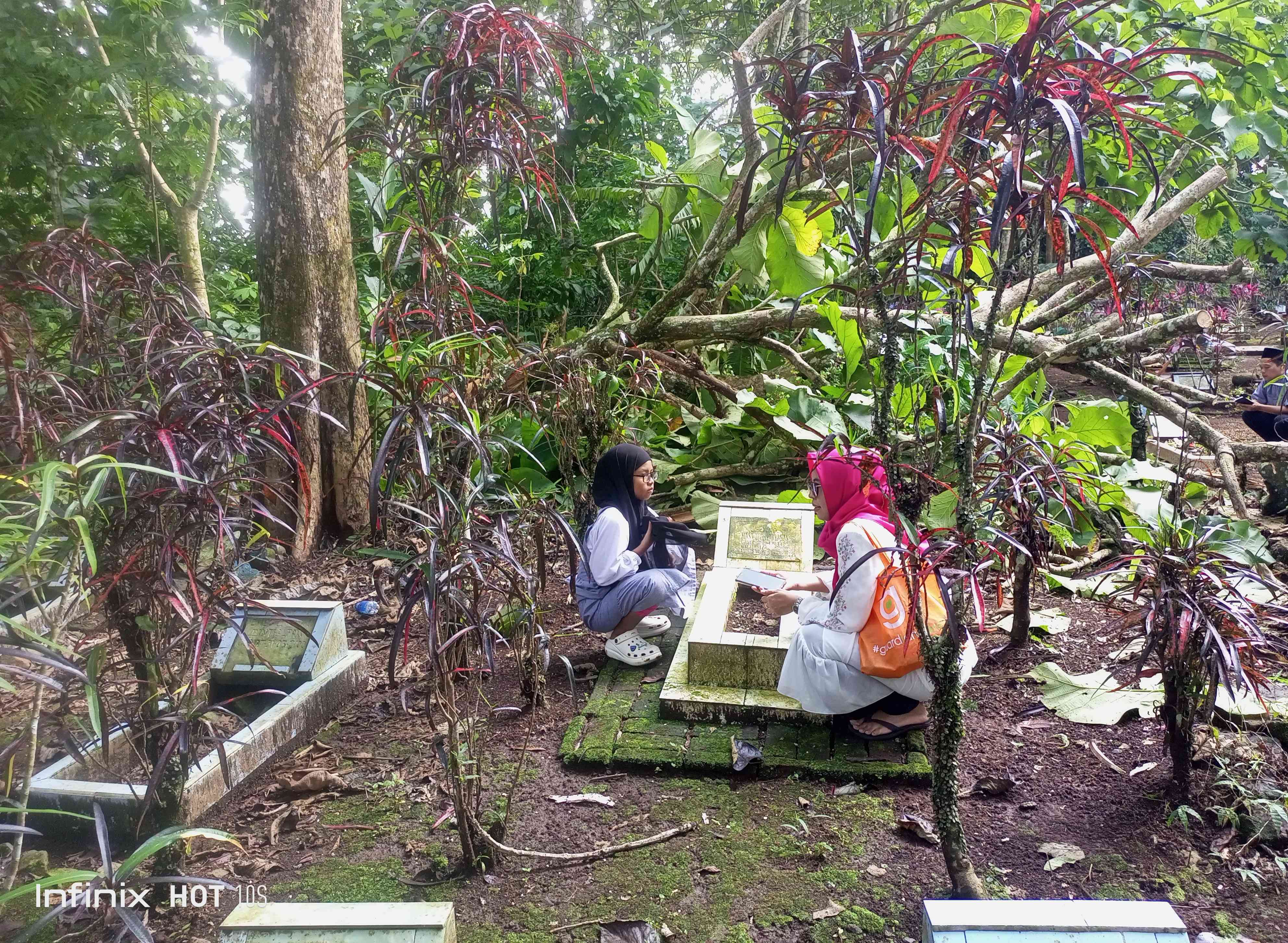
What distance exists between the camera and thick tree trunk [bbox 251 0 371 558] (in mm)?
4703

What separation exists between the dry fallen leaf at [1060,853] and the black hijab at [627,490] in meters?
1.84

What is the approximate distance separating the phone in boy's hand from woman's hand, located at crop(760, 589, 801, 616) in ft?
0.65

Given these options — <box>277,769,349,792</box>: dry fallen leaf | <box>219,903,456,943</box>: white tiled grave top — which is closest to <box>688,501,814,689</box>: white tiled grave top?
<box>277,769,349,792</box>: dry fallen leaf

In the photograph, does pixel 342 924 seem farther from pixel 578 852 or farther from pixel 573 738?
pixel 573 738

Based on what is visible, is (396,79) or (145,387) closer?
(145,387)

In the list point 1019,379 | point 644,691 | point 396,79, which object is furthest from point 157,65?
point 1019,379

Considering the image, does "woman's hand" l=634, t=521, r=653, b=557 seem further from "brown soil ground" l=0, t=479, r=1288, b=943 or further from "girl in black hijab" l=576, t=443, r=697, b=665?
"brown soil ground" l=0, t=479, r=1288, b=943

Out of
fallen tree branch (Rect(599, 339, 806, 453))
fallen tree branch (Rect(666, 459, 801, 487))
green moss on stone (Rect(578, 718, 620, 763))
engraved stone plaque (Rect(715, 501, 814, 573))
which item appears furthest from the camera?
fallen tree branch (Rect(666, 459, 801, 487))

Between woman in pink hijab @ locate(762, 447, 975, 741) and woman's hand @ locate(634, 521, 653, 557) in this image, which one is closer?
woman in pink hijab @ locate(762, 447, 975, 741)

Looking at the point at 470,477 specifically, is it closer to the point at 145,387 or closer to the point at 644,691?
the point at 145,387

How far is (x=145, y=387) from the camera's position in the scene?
221 cm

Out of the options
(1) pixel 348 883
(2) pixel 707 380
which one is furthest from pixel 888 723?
(2) pixel 707 380

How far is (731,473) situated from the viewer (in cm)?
581

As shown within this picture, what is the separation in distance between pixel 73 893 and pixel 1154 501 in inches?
199
